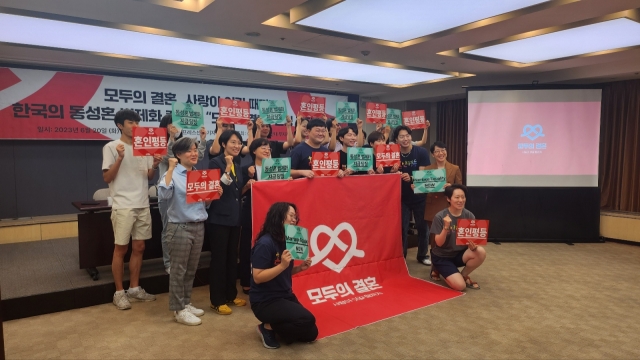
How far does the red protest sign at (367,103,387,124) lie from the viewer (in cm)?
443

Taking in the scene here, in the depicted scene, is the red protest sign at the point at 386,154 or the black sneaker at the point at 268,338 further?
the red protest sign at the point at 386,154

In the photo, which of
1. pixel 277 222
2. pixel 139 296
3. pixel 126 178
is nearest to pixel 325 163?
pixel 277 222

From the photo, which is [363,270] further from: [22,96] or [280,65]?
[22,96]

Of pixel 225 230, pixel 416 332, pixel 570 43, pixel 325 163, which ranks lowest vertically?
pixel 416 332

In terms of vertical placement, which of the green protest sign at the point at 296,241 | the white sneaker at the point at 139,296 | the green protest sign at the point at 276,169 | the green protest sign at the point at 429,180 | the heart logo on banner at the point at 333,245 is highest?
the green protest sign at the point at 276,169

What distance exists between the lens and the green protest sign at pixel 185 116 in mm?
3229

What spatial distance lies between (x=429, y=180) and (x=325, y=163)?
1.03m

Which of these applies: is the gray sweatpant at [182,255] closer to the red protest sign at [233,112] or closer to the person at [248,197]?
the person at [248,197]

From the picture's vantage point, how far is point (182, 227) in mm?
2852

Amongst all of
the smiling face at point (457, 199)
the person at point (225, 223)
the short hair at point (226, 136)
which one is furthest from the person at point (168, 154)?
the smiling face at point (457, 199)

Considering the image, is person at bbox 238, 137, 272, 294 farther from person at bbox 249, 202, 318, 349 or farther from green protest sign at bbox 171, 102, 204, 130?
person at bbox 249, 202, 318, 349

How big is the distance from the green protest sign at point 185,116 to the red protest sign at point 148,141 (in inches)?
12.8

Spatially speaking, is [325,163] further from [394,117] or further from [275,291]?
[394,117]

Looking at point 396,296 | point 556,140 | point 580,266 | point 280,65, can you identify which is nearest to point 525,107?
point 556,140
